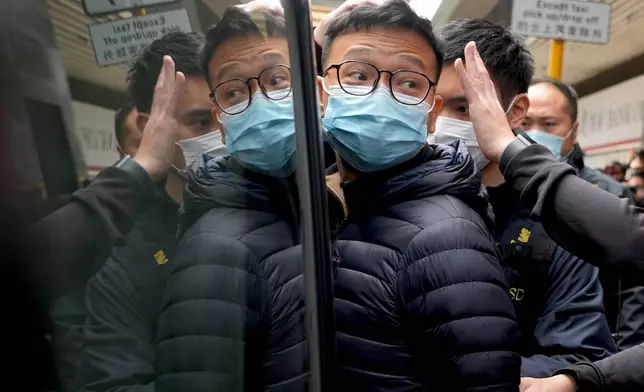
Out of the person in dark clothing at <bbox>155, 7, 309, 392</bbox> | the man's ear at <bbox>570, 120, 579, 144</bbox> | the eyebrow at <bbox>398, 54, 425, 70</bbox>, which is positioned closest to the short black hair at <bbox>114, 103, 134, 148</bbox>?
the person in dark clothing at <bbox>155, 7, 309, 392</bbox>

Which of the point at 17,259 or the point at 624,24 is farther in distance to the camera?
the point at 624,24

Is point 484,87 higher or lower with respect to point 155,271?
higher

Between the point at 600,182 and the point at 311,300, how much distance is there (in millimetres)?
639

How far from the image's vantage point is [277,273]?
31.1 inches

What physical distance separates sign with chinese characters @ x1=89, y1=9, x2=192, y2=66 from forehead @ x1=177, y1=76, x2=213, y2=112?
2.5 inches

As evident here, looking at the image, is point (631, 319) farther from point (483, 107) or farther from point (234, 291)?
point (234, 291)

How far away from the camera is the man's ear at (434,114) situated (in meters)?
0.99

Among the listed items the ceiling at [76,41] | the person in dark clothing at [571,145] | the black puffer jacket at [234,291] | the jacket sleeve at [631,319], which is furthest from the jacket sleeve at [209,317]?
the jacket sleeve at [631,319]

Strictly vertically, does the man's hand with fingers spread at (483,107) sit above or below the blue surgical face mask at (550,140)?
above

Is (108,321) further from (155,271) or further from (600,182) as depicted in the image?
(600,182)

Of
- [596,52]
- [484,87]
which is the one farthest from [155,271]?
[596,52]

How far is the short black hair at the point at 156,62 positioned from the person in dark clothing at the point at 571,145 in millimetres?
693

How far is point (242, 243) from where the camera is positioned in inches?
30.0

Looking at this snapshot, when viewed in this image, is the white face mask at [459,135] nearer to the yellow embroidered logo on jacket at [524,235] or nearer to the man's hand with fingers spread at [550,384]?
the yellow embroidered logo on jacket at [524,235]
